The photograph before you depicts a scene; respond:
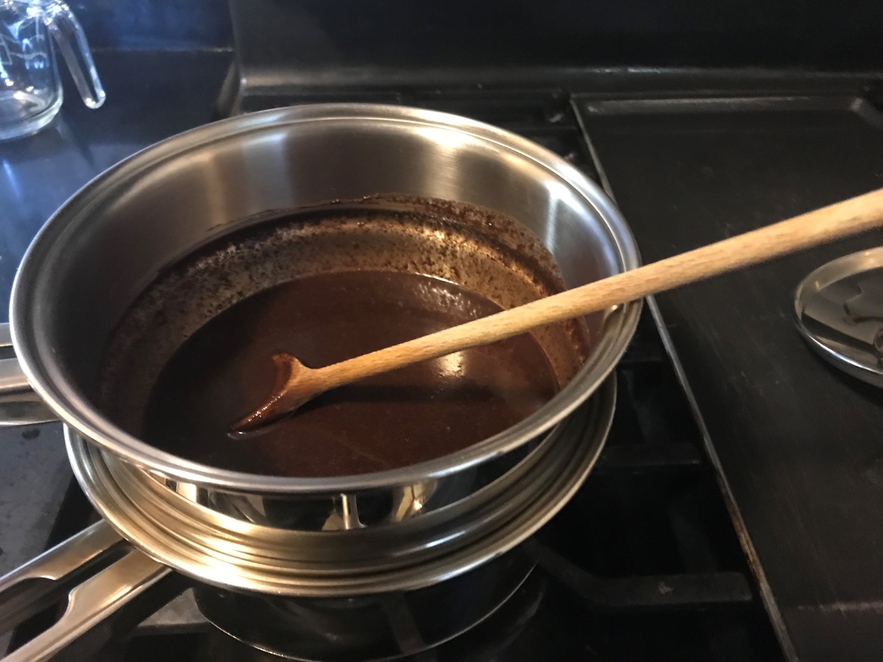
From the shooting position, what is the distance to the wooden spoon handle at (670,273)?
39 centimetres

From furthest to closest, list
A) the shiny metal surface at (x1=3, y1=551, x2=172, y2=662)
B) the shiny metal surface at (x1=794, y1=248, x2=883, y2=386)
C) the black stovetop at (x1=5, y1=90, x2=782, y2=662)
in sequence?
the shiny metal surface at (x1=794, y1=248, x2=883, y2=386) → the black stovetop at (x1=5, y1=90, x2=782, y2=662) → the shiny metal surface at (x1=3, y1=551, x2=172, y2=662)

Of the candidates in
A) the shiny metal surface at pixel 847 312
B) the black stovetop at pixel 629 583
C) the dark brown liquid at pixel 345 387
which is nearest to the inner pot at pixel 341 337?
the dark brown liquid at pixel 345 387

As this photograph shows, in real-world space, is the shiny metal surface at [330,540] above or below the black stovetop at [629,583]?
above

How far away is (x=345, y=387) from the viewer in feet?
2.26

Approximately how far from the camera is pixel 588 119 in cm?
91

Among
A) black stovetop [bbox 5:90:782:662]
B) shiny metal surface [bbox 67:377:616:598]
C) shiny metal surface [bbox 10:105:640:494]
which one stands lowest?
black stovetop [bbox 5:90:782:662]

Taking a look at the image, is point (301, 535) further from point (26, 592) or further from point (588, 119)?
point (588, 119)

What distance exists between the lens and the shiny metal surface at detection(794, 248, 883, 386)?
617mm

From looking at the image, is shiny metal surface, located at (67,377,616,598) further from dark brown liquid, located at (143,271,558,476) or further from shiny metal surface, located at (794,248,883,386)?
shiny metal surface, located at (794,248,883,386)

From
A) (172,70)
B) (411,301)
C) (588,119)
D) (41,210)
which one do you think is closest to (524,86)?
(588,119)

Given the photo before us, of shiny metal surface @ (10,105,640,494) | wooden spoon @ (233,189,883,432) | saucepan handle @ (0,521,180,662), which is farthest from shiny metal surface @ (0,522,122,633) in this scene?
wooden spoon @ (233,189,883,432)

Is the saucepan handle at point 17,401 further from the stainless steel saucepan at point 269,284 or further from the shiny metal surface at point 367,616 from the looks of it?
the shiny metal surface at point 367,616

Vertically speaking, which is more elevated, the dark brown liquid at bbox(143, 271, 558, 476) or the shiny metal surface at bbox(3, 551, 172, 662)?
the shiny metal surface at bbox(3, 551, 172, 662)

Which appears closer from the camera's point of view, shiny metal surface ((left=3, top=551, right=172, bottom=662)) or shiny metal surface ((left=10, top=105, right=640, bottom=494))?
shiny metal surface ((left=3, top=551, right=172, bottom=662))
